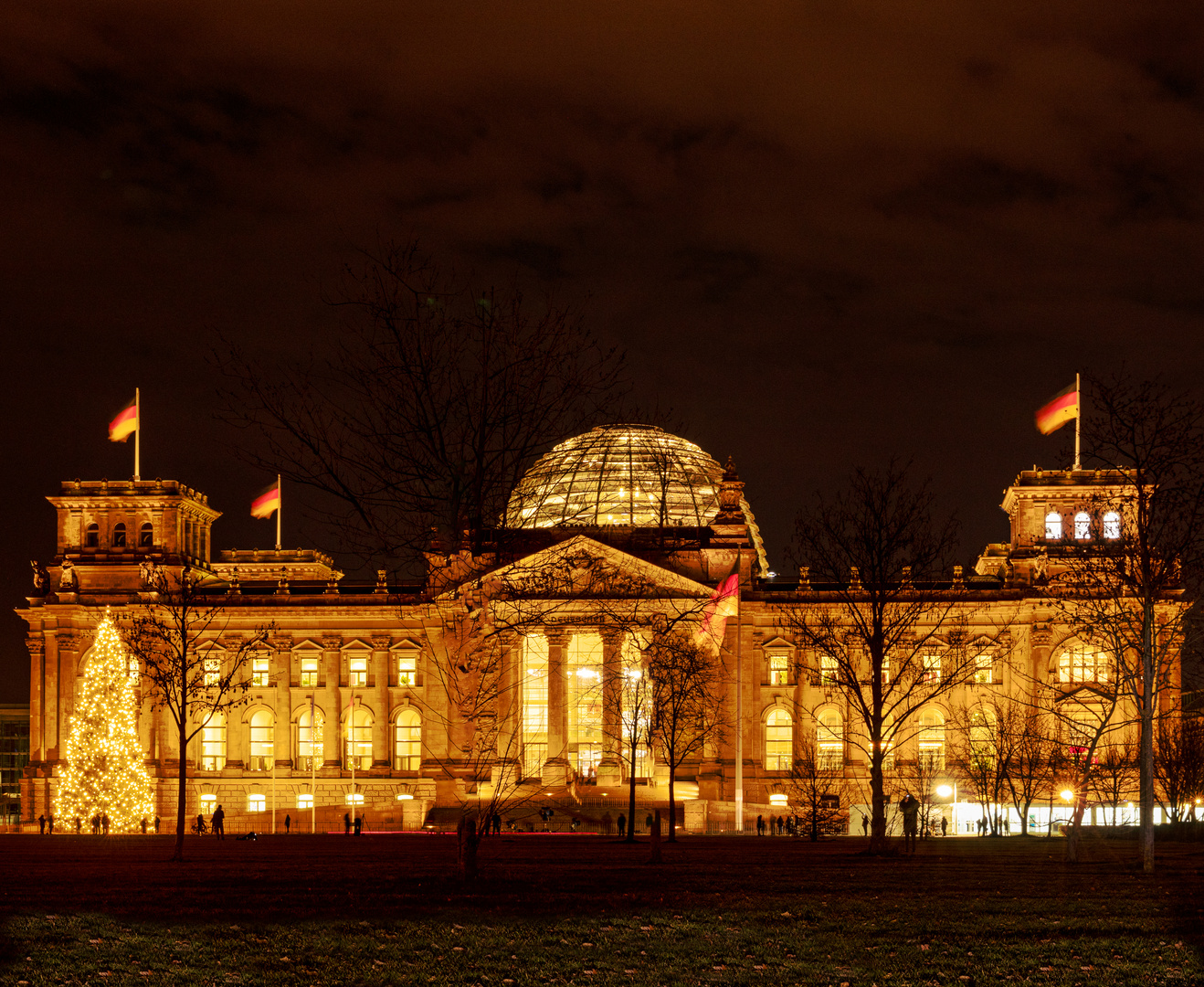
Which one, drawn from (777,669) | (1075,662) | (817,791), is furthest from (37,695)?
(1075,662)

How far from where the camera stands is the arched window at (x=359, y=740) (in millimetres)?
120375

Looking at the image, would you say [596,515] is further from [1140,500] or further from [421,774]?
[1140,500]

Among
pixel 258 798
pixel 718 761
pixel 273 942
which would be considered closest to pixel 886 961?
pixel 273 942

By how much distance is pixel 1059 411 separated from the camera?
322 feet

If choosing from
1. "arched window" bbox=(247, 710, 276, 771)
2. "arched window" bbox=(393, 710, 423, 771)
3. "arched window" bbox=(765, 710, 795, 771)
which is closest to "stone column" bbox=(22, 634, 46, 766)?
"arched window" bbox=(247, 710, 276, 771)

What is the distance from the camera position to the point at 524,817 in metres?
89.5

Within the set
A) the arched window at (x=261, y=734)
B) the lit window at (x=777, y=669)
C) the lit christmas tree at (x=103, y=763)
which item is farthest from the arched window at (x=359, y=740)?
the lit window at (x=777, y=669)

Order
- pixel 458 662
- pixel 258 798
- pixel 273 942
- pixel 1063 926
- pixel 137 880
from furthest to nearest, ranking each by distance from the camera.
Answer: pixel 258 798 → pixel 137 880 → pixel 458 662 → pixel 1063 926 → pixel 273 942

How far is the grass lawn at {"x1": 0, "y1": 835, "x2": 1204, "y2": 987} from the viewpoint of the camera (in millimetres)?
24562

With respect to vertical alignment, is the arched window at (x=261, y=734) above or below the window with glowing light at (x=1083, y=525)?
below

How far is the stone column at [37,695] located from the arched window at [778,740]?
52867 mm

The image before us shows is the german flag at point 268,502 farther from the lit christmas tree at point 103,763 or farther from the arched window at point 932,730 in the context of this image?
the arched window at point 932,730

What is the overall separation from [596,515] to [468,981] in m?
105

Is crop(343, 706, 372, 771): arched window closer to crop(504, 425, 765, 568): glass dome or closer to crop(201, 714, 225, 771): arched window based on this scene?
crop(201, 714, 225, 771): arched window
